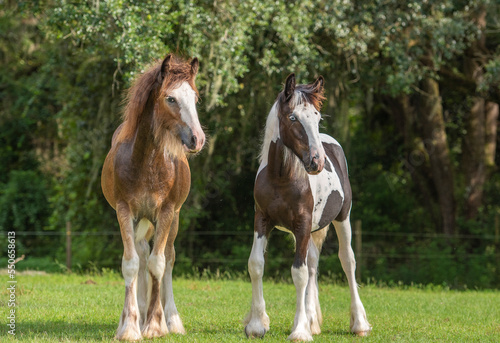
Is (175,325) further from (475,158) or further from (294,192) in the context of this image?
(475,158)

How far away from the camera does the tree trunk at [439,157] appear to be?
1501cm

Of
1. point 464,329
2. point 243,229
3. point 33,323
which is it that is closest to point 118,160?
point 33,323

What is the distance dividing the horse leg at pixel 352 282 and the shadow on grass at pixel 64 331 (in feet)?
7.35

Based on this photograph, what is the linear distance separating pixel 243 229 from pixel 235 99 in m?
3.61

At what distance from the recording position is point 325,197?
223 inches

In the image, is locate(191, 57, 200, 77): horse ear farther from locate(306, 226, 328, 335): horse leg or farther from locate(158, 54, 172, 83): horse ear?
locate(306, 226, 328, 335): horse leg

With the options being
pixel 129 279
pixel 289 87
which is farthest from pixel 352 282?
pixel 129 279

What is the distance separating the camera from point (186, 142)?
488 cm

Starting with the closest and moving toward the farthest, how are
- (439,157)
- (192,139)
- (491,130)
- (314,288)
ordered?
(192,139), (314,288), (439,157), (491,130)

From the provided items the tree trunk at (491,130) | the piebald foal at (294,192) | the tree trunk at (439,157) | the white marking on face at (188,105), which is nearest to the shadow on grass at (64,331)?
the piebald foal at (294,192)

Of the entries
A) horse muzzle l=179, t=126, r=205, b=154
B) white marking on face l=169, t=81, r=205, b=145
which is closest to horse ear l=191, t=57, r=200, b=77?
white marking on face l=169, t=81, r=205, b=145

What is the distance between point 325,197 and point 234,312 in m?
2.10

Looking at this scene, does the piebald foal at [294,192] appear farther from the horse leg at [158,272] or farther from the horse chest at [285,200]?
the horse leg at [158,272]

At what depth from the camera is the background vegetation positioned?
10.7 m
